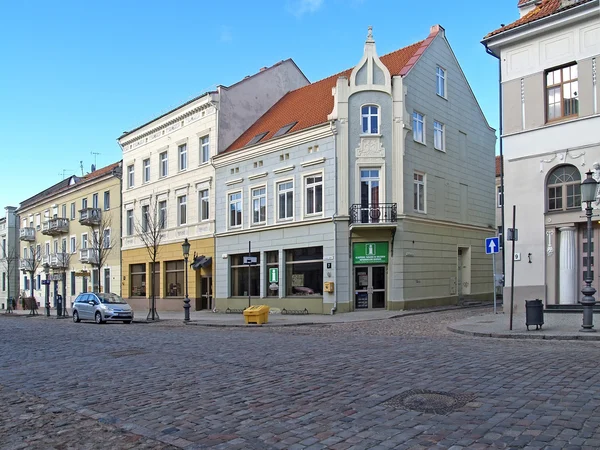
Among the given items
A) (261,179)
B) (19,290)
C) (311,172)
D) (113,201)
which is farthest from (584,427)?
(19,290)

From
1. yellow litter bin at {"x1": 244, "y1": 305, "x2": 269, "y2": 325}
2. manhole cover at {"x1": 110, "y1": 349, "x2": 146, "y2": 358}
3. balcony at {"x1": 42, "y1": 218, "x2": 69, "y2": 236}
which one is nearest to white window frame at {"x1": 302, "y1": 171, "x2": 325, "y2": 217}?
yellow litter bin at {"x1": 244, "y1": 305, "x2": 269, "y2": 325}

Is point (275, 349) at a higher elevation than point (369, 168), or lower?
lower

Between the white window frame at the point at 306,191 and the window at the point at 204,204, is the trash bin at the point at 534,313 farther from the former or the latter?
the window at the point at 204,204

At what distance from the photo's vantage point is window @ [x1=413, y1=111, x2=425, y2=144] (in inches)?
1095

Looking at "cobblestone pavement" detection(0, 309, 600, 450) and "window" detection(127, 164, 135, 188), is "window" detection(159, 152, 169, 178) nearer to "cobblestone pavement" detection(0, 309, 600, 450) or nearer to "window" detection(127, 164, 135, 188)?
"window" detection(127, 164, 135, 188)

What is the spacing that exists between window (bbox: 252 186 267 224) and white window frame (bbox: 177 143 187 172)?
7767 millimetres

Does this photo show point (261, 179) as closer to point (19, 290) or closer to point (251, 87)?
point (251, 87)

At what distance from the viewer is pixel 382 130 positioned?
26500 mm

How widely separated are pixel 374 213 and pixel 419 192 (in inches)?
133

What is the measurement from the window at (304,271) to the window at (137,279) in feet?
51.7

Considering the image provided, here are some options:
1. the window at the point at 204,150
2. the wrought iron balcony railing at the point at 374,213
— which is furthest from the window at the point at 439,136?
the window at the point at 204,150

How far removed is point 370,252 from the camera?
85.8ft

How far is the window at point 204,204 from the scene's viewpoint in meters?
34.6

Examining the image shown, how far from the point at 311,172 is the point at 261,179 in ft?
13.0
